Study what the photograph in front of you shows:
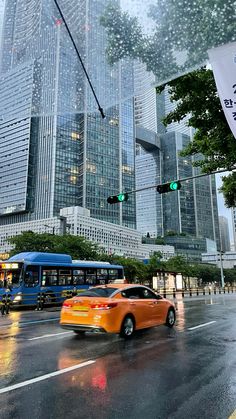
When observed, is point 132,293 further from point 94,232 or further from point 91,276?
point 94,232

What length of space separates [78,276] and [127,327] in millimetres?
16843

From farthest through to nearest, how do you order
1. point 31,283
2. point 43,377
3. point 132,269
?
point 132,269 → point 31,283 → point 43,377

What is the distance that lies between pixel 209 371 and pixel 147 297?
5082 millimetres

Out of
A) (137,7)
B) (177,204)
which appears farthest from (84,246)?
(177,204)

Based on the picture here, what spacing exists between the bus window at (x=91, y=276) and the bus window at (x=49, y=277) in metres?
3.59

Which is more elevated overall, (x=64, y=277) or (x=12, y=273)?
(x=12, y=273)

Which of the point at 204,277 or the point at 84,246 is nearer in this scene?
the point at 84,246

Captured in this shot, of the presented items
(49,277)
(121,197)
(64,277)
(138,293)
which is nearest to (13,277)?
(49,277)

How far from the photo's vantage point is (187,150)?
13.1 metres

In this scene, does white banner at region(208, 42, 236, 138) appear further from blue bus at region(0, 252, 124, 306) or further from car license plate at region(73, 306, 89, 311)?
blue bus at region(0, 252, 124, 306)

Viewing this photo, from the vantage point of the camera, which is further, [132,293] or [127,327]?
[132,293]

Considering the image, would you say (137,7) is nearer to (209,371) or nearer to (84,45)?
(84,45)

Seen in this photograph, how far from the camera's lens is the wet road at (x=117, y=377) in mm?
4348

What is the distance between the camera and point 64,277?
25.0 metres
